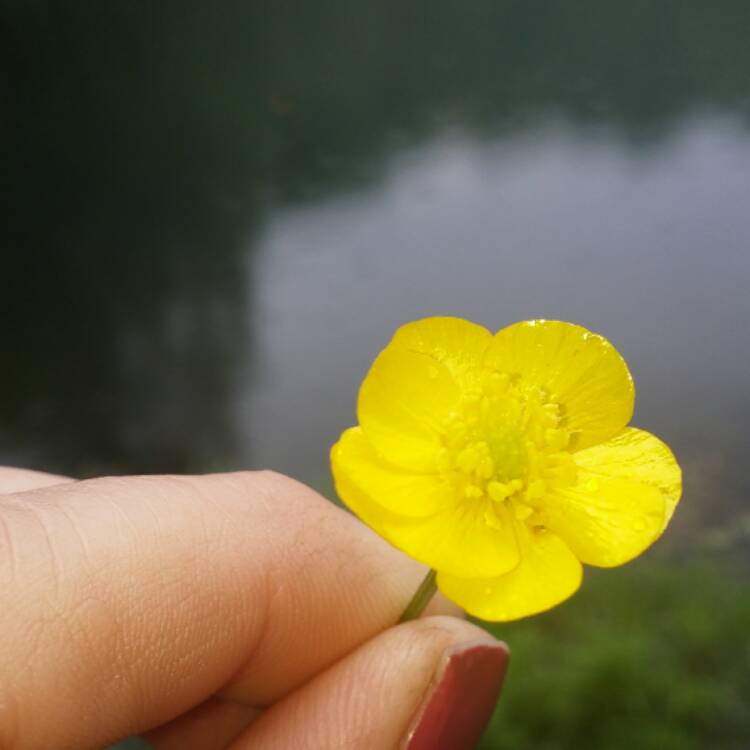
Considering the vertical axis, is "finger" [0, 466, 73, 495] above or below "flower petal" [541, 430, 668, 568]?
below

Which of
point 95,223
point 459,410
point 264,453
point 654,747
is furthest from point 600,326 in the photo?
point 459,410

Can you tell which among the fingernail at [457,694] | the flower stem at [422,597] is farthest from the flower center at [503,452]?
the fingernail at [457,694]

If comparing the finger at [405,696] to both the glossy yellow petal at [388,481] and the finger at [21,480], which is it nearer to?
the glossy yellow petal at [388,481]

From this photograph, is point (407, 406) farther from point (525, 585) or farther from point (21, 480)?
point (21, 480)

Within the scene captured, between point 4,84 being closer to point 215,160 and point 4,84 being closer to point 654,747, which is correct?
point 215,160

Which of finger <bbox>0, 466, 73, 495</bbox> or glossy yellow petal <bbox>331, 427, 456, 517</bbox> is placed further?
finger <bbox>0, 466, 73, 495</bbox>

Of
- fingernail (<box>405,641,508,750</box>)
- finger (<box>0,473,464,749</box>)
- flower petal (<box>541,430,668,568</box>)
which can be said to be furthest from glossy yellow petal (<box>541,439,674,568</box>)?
finger (<box>0,473,464,749</box>)

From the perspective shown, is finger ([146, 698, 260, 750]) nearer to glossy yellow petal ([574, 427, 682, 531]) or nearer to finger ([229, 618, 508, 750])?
finger ([229, 618, 508, 750])
